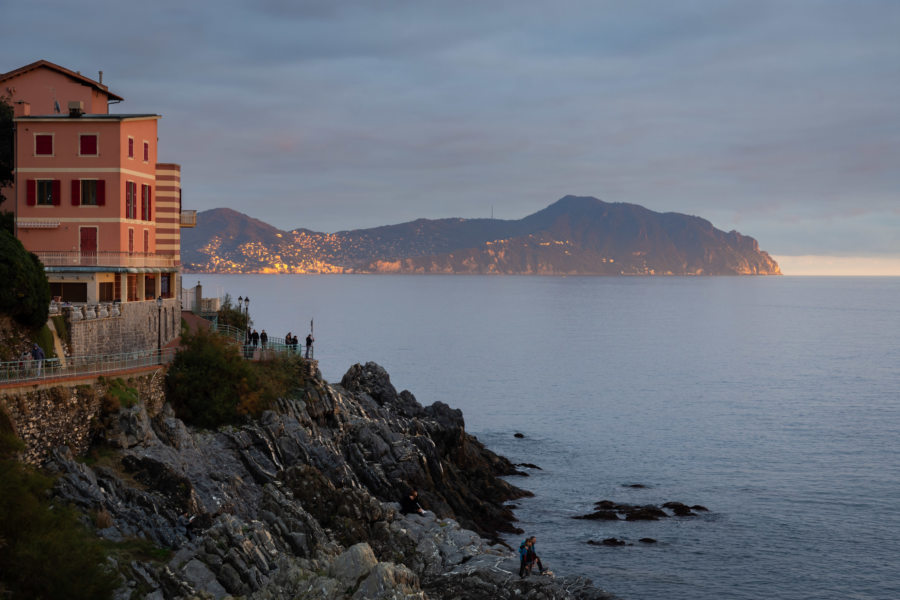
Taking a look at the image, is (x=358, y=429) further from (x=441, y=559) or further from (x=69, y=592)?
(x=69, y=592)

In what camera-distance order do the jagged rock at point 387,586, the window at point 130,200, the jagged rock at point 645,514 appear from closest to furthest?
1. the jagged rock at point 387,586
2. the window at point 130,200
3. the jagged rock at point 645,514

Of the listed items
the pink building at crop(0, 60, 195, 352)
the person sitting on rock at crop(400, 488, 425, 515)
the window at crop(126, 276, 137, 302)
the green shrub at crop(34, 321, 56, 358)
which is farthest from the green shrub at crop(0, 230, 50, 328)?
the person sitting on rock at crop(400, 488, 425, 515)

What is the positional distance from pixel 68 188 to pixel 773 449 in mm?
56524

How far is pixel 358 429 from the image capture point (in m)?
49.8

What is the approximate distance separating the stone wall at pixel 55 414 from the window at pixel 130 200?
15.3 meters

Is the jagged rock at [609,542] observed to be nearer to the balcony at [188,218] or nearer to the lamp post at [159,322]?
the lamp post at [159,322]

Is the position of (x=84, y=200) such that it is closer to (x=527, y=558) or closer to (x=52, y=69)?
(x=52, y=69)

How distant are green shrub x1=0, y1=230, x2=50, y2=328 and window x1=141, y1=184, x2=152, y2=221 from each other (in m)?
13.5

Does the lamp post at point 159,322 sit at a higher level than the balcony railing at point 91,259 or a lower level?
lower

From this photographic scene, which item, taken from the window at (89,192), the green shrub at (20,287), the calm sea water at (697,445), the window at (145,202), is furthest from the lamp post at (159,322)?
the calm sea water at (697,445)

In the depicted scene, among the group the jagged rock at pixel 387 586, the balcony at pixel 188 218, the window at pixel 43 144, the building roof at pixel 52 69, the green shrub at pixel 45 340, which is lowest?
the jagged rock at pixel 387 586

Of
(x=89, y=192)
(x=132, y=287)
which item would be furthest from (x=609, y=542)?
(x=89, y=192)

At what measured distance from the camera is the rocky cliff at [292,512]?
95.5 ft

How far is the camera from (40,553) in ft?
77.1
